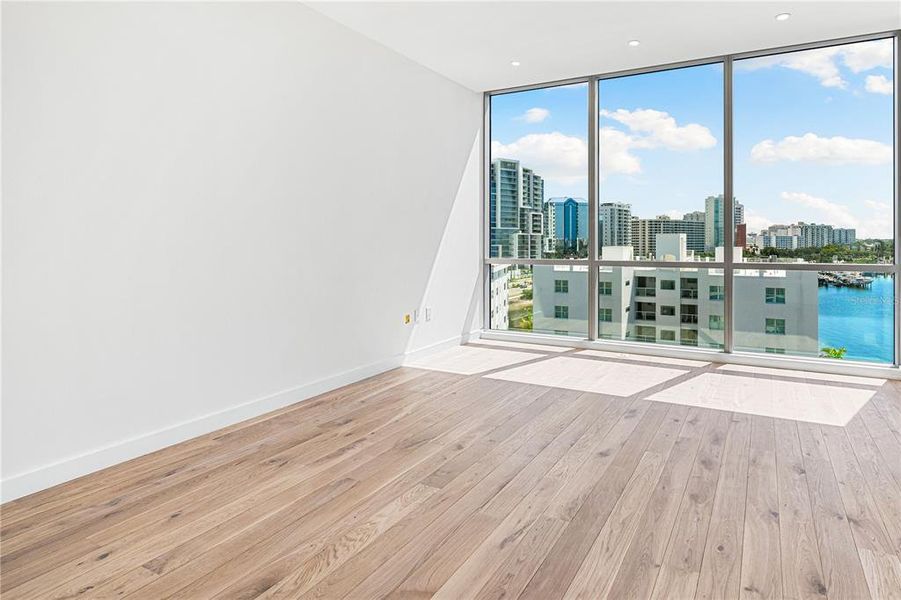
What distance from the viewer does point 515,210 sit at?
222 inches

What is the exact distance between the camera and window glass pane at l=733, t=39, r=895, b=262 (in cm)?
412

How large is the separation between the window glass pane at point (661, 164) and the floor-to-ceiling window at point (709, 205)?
1cm

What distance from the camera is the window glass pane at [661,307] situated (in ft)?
15.6

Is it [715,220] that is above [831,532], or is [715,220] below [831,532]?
above

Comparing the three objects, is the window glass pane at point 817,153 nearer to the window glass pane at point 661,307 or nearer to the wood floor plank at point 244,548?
the window glass pane at point 661,307

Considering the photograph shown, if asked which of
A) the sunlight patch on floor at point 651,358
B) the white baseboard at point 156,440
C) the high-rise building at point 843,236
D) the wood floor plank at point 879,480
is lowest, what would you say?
the wood floor plank at point 879,480

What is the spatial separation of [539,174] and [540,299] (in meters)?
1.23

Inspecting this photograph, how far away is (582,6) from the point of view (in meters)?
3.55

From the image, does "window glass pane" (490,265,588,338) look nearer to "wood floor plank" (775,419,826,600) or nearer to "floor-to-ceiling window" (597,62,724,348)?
"floor-to-ceiling window" (597,62,724,348)

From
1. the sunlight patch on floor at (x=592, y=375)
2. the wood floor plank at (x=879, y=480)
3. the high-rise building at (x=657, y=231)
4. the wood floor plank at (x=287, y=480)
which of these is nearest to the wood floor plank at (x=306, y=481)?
the wood floor plank at (x=287, y=480)

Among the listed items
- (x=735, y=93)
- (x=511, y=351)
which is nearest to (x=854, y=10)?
(x=735, y=93)

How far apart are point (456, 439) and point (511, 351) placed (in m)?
2.32

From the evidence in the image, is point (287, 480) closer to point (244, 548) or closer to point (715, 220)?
point (244, 548)

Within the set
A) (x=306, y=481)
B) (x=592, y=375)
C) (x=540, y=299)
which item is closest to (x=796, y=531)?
(x=306, y=481)
